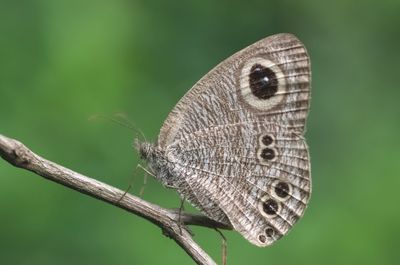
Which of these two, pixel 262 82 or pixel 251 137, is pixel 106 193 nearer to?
pixel 251 137

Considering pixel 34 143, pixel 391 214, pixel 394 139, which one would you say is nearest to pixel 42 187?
pixel 34 143

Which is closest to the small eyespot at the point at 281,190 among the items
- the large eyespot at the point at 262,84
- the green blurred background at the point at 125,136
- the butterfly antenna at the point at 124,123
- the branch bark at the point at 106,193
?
the large eyespot at the point at 262,84

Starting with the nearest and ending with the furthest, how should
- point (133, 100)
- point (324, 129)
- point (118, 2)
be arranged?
point (133, 100), point (118, 2), point (324, 129)

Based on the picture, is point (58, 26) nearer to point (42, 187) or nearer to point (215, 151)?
point (42, 187)

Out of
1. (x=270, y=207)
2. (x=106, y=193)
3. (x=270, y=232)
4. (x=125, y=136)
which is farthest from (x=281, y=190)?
(x=125, y=136)

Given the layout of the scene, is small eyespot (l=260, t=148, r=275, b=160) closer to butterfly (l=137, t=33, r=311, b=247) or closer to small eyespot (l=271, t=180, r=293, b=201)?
butterfly (l=137, t=33, r=311, b=247)

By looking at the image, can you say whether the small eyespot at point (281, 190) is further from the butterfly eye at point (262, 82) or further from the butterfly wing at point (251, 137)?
the butterfly eye at point (262, 82)

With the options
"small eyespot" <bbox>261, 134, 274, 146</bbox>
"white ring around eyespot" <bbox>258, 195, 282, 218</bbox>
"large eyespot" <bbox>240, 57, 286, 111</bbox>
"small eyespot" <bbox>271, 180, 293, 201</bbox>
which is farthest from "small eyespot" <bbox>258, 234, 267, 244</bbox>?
"large eyespot" <bbox>240, 57, 286, 111</bbox>
